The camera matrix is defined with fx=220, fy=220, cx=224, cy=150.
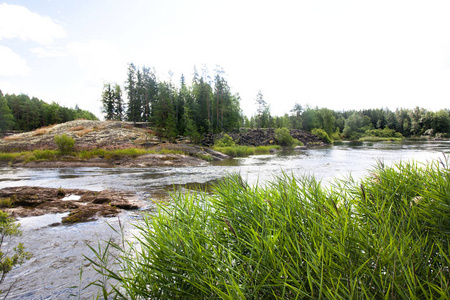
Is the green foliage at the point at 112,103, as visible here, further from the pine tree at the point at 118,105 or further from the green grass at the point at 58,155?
the green grass at the point at 58,155

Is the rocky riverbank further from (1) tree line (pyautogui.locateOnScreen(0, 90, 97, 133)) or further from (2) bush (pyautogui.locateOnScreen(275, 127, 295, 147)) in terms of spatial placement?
(1) tree line (pyautogui.locateOnScreen(0, 90, 97, 133))

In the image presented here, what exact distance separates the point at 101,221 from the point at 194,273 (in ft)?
19.5

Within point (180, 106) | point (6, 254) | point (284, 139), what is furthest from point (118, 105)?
point (6, 254)

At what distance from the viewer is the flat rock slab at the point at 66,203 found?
6965 millimetres

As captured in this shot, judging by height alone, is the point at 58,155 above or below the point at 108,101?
below

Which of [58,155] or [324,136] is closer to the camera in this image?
[58,155]

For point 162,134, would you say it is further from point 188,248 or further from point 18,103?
point 18,103

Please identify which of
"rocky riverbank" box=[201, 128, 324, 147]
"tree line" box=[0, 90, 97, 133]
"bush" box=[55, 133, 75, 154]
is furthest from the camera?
"tree line" box=[0, 90, 97, 133]

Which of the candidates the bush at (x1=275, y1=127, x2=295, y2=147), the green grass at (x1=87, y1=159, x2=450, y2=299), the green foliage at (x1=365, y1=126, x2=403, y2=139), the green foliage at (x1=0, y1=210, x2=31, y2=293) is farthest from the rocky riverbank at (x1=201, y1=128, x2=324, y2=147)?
the green foliage at (x1=365, y1=126, x2=403, y2=139)

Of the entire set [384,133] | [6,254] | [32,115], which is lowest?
[6,254]

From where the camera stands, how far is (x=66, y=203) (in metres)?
8.13

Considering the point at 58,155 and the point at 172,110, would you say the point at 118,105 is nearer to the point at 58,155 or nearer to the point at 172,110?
the point at 172,110

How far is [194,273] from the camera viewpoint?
1694mm

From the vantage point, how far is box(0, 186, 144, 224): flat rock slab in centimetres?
696
